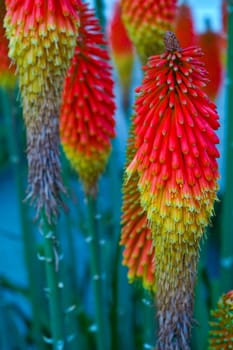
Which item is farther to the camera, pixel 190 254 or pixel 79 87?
pixel 79 87

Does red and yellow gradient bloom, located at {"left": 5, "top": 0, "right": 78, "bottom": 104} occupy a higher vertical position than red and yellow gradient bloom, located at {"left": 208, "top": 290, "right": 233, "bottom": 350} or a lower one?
higher

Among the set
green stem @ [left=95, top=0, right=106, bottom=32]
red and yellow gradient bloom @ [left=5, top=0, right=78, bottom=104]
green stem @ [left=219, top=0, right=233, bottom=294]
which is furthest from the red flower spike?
red and yellow gradient bloom @ [left=5, top=0, right=78, bottom=104]

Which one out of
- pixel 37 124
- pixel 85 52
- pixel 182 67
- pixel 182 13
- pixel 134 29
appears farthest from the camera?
pixel 182 13

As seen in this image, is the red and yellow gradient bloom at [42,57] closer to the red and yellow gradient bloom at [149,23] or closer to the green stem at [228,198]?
the red and yellow gradient bloom at [149,23]

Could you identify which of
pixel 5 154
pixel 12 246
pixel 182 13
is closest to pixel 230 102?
pixel 182 13

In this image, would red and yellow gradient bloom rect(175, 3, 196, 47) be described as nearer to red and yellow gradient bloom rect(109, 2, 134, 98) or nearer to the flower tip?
red and yellow gradient bloom rect(109, 2, 134, 98)

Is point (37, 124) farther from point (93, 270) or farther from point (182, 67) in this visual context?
point (93, 270)
